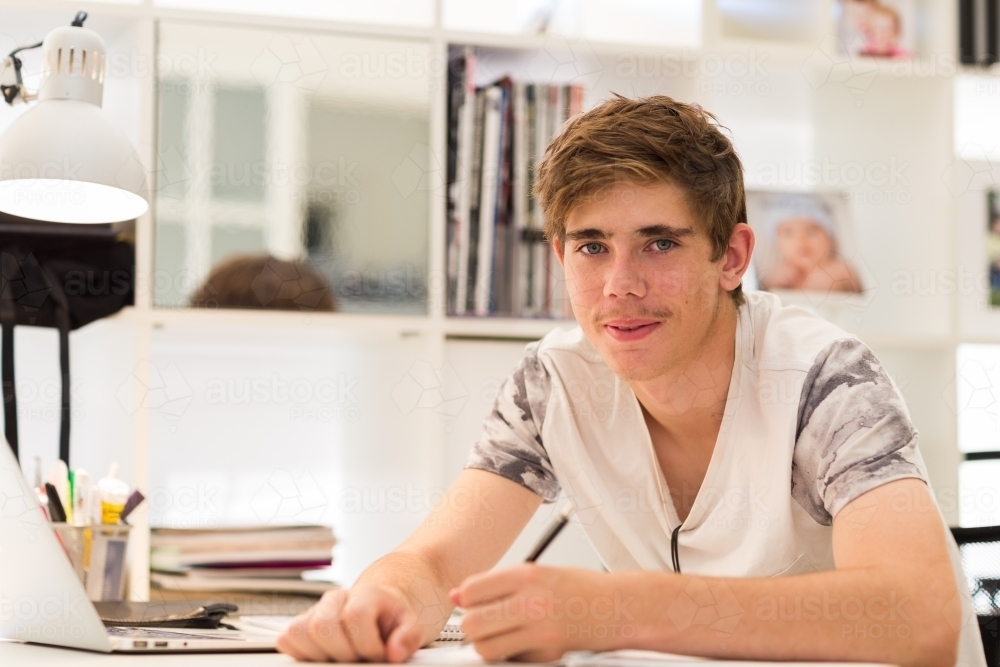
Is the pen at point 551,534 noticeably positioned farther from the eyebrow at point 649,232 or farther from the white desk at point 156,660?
the white desk at point 156,660

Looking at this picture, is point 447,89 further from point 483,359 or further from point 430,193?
point 483,359

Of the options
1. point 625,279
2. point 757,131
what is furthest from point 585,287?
point 757,131

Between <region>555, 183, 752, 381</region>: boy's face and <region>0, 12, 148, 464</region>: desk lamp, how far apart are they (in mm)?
544

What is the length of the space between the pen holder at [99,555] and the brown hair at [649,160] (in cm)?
73

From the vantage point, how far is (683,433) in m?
1.29

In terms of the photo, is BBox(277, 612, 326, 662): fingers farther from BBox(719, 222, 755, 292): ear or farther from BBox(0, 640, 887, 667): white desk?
BBox(719, 222, 755, 292): ear

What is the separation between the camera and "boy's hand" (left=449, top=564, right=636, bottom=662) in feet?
2.51

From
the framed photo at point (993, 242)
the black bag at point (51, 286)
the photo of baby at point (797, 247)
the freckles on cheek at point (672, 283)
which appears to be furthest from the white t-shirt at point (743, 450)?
the framed photo at point (993, 242)

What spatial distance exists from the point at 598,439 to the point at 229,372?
91 cm

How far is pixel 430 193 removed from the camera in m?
1.70

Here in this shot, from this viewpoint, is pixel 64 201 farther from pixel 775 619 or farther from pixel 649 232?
pixel 775 619

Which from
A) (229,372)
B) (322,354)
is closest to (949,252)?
(322,354)

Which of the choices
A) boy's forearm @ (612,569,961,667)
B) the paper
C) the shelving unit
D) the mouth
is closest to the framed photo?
the shelving unit

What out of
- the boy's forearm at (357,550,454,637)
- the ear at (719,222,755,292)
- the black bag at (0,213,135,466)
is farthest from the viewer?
the black bag at (0,213,135,466)
